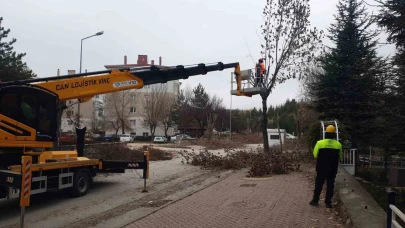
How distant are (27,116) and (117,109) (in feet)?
188

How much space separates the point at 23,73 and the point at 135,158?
13445mm

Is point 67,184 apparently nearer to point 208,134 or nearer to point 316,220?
point 316,220

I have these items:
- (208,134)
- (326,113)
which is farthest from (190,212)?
(208,134)

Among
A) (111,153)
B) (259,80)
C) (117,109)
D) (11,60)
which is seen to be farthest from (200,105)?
(259,80)

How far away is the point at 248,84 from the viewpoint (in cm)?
1639

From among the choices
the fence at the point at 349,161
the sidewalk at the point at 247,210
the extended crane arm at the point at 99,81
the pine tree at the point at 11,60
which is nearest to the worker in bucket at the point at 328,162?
the sidewalk at the point at 247,210

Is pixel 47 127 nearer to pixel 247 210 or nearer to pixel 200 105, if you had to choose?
pixel 247 210

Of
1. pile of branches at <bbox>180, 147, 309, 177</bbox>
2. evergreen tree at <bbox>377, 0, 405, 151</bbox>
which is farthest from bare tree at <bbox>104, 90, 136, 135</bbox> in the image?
→ evergreen tree at <bbox>377, 0, 405, 151</bbox>

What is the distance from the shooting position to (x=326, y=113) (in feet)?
70.3

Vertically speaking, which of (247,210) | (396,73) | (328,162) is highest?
(396,73)

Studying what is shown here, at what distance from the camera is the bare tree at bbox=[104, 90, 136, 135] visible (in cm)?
6612

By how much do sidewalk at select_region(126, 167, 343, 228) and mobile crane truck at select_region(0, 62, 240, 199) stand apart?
10.7 ft

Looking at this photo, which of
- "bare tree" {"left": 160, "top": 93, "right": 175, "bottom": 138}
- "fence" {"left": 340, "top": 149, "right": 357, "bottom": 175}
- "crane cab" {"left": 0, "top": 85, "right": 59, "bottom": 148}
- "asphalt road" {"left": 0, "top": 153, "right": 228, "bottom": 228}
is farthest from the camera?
"bare tree" {"left": 160, "top": 93, "right": 175, "bottom": 138}

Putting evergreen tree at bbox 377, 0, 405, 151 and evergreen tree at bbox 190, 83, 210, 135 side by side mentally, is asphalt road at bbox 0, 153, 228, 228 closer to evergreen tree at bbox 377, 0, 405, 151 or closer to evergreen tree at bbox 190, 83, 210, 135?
evergreen tree at bbox 377, 0, 405, 151
